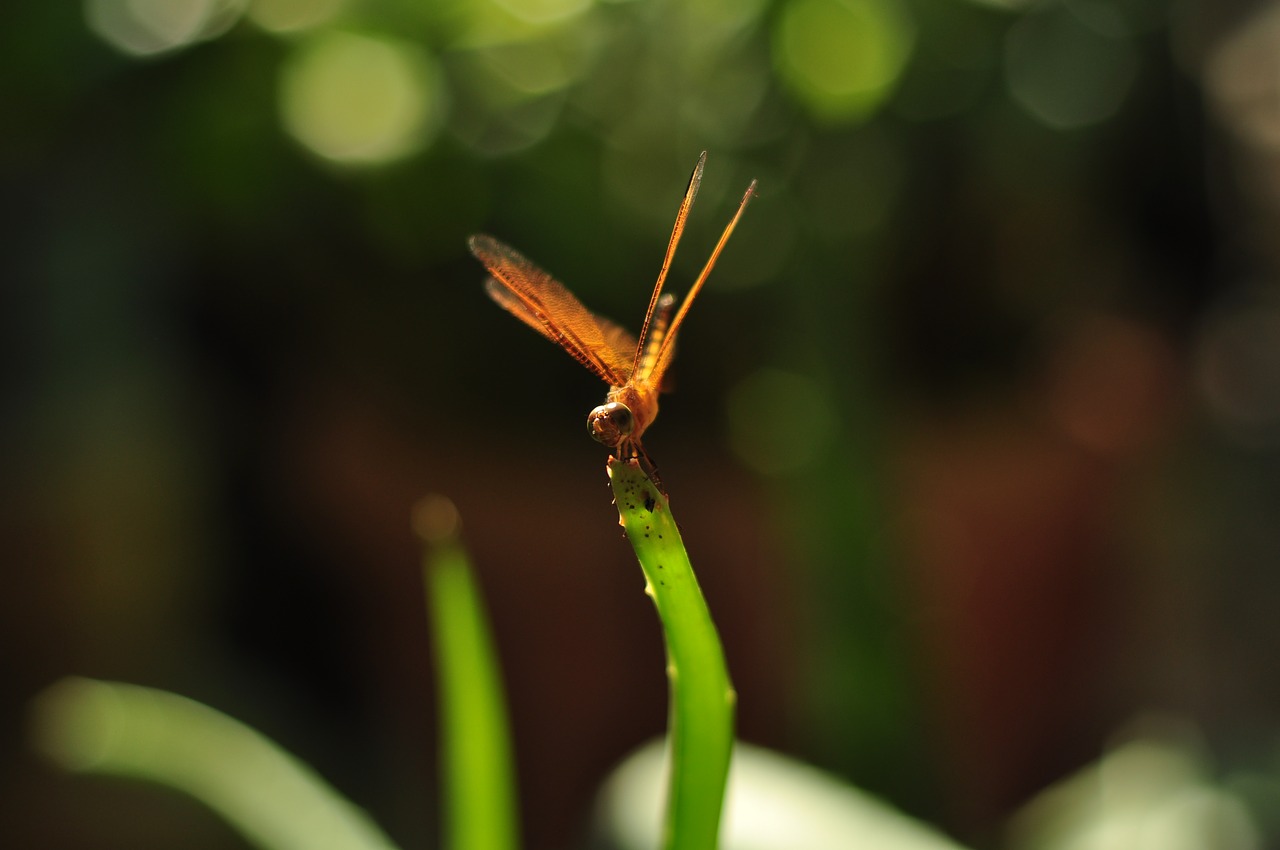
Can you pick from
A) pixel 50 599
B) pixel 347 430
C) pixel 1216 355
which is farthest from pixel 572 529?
pixel 1216 355

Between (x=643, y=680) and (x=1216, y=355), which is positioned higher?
(x=1216, y=355)

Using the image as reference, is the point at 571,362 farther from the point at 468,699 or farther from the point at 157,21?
the point at 468,699

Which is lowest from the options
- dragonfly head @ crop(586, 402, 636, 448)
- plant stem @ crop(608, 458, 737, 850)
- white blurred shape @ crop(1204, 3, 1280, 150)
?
plant stem @ crop(608, 458, 737, 850)

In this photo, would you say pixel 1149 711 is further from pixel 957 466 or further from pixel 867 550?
pixel 867 550

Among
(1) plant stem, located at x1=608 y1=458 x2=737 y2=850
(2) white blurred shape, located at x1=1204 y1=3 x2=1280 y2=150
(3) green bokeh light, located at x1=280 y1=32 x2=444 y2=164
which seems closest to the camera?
(1) plant stem, located at x1=608 y1=458 x2=737 y2=850

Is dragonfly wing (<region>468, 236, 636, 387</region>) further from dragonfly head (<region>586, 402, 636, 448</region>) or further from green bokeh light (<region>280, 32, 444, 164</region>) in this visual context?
green bokeh light (<region>280, 32, 444, 164</region>)

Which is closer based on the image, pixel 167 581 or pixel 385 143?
pixel 385 143

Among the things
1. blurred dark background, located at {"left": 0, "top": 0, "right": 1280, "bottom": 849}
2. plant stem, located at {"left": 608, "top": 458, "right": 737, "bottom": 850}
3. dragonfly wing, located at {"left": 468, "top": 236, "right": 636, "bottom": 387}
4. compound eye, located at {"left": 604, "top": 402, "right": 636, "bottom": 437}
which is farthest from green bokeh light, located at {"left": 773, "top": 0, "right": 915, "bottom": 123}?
plant stem, located at {"left": 608, "top": 458, "right": 737, "bottom": 850}
